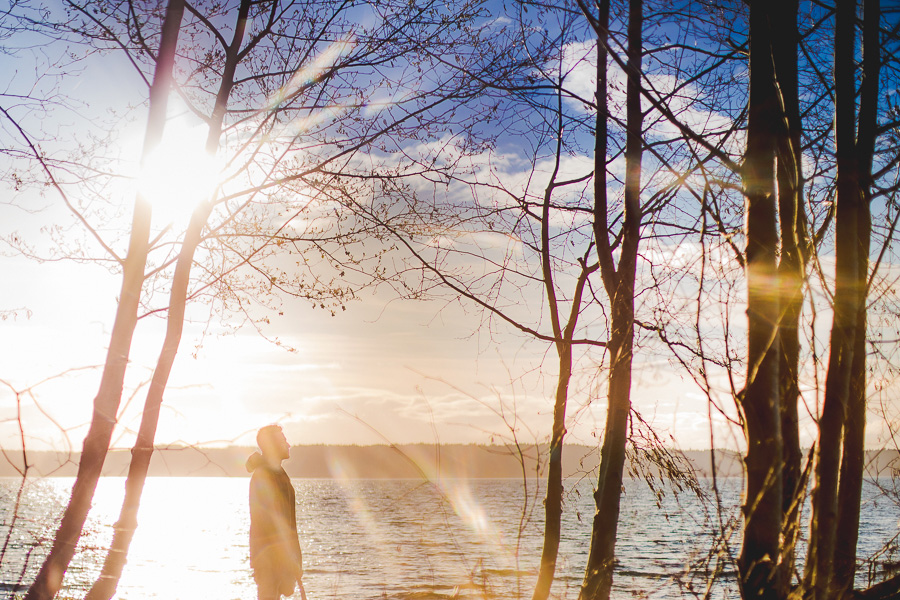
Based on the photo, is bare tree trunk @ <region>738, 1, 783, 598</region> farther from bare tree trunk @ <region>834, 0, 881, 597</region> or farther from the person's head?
the person's head

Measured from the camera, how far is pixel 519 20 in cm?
608

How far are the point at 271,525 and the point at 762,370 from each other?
15.7ft

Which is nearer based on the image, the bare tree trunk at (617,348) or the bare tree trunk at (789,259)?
the bare tree trunk at (789,259)

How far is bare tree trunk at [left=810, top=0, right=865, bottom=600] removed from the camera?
2.29m

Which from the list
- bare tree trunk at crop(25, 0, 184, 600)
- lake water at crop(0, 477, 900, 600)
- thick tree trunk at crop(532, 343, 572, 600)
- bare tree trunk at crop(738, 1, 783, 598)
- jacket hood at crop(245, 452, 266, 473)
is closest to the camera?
bare tree trunk at crop(738, 1, 783, 598)

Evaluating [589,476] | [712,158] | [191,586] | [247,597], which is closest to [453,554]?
[191,586]

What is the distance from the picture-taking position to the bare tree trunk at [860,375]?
2680mm

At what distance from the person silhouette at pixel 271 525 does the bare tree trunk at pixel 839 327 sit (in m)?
4.50

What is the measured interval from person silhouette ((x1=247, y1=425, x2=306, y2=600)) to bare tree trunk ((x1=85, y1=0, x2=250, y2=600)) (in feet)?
3.32

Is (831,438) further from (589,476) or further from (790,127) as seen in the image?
(589,476)

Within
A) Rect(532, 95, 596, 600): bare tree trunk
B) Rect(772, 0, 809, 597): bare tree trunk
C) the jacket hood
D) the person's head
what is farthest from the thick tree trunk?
Rect(772, 0, 809, 597): bare tree trunk

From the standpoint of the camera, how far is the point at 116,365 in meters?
5.12

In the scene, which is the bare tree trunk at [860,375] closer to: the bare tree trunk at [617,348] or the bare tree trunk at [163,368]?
the bare tree trunk at [617,348]

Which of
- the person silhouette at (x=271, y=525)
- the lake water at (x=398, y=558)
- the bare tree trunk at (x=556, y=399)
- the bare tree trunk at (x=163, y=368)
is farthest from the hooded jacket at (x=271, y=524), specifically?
the bare tree trunk at (x=556, y=399)
